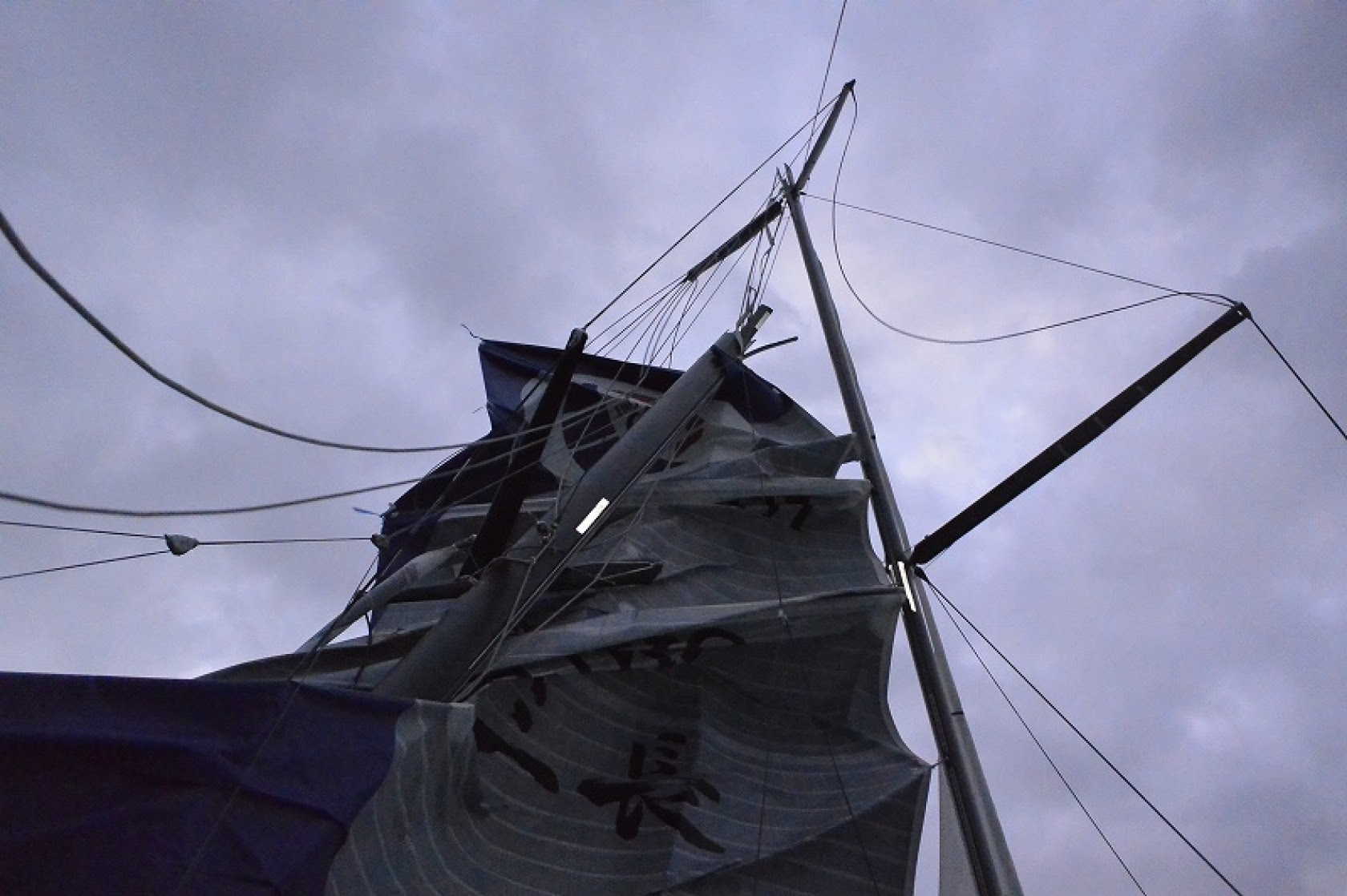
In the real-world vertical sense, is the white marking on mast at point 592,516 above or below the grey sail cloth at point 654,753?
above

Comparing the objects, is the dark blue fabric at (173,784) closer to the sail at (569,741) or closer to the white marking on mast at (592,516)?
the sail at (569,741)

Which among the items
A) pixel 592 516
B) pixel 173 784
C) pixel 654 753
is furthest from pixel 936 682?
pixel 173 784

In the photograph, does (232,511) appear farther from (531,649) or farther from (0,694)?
(531,649)

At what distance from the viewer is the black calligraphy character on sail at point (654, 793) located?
544cm

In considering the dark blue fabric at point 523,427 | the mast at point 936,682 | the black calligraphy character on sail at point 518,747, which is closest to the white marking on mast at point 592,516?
the black calligraphy character on sail at point 518,747

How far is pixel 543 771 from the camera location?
5.52 metres

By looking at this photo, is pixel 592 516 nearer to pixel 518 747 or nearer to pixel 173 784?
pixel 518 747

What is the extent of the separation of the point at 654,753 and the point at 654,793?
35 cm

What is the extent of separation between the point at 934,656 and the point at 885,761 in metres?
1.21

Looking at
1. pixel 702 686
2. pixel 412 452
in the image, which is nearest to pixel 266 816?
pixel 412 452

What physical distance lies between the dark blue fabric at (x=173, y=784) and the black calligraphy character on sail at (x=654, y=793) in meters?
1.88

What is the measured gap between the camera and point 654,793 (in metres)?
5.66

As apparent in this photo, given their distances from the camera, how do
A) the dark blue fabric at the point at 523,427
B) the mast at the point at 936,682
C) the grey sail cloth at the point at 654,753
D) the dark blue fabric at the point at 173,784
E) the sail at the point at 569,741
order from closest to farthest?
the dark blue fabric at the point at 173,784 → the sail at the point at 569,741 → the mast at the point at 936,682 → the grey sail cloth at the point at 654,753 → the dark blue fabric at the point at 523,427

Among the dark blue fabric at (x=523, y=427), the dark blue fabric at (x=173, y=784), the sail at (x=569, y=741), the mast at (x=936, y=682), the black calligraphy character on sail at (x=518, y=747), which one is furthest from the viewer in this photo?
the dark blue fabric at (x=523, y=427)
